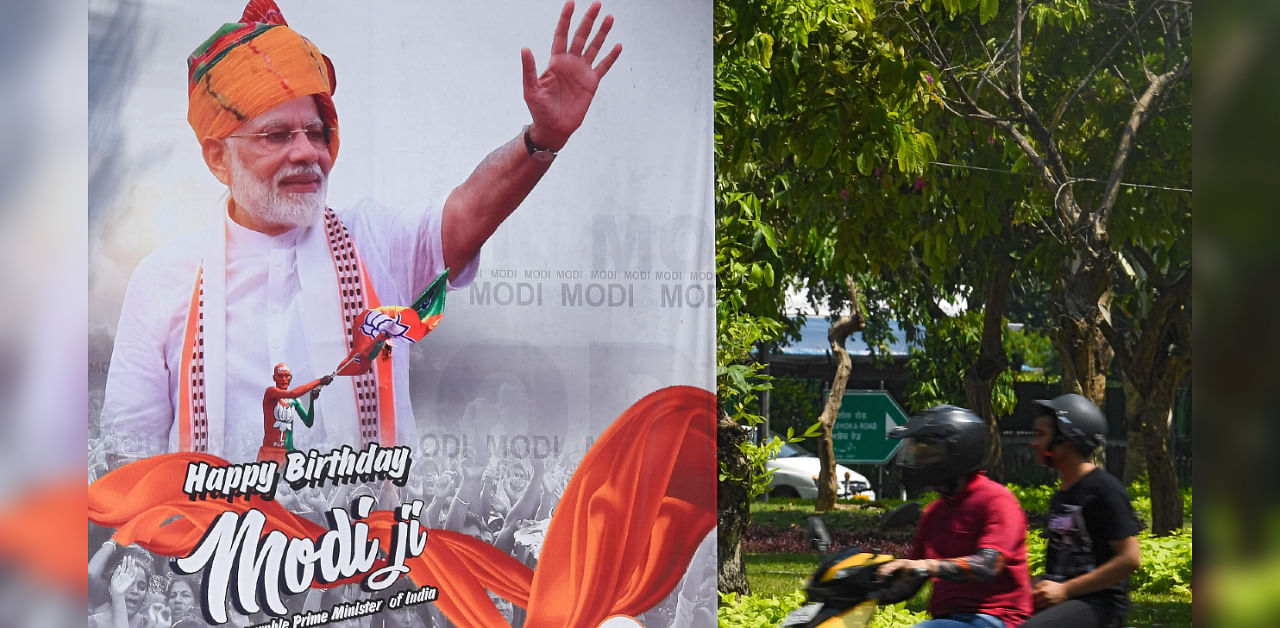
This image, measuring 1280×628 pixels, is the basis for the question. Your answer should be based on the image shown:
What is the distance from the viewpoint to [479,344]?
17.1ft

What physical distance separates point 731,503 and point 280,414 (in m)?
4.08

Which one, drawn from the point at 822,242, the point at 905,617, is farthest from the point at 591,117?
the point at 822,242

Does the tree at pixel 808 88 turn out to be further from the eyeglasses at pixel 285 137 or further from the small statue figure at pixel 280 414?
the small statue figure at pixel 280 414

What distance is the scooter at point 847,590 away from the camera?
3691 millimetres

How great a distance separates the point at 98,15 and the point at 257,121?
67 centimetres

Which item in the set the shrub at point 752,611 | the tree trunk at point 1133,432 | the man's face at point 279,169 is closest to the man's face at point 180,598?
the man's face at point 279,169

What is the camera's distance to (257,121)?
4945mm

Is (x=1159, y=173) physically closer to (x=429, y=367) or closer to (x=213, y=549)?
(x=429, y=367)

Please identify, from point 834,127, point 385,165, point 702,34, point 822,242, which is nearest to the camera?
point 385,165

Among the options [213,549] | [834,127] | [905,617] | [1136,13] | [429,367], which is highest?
[1136,13]

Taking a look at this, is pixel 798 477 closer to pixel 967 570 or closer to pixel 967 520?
pixel 967 520

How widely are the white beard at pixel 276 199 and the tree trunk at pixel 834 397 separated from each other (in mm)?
11591

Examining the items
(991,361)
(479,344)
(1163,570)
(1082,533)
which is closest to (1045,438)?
(1082,533)

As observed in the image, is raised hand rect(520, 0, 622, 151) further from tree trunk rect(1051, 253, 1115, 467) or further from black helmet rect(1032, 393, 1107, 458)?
tree trunk rect(1051, 253, 1115, 467)
